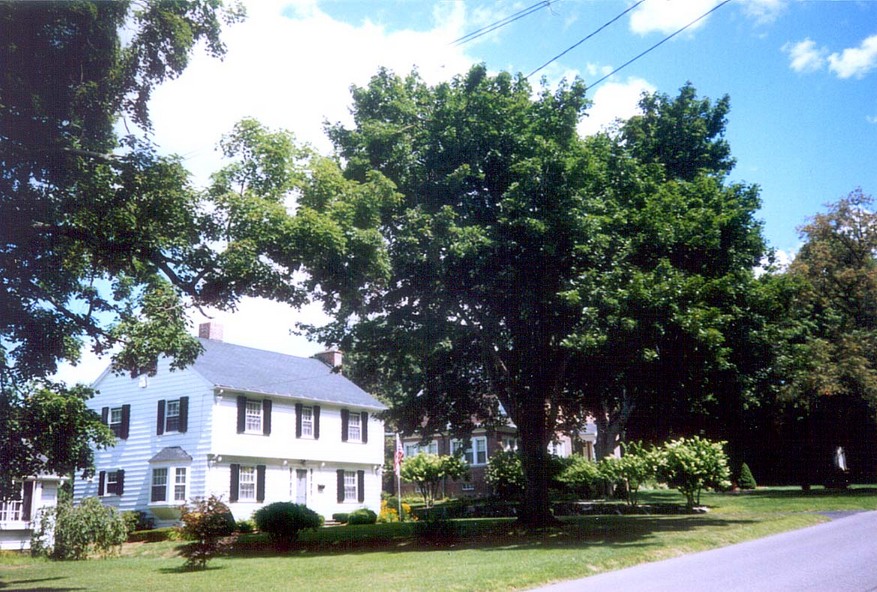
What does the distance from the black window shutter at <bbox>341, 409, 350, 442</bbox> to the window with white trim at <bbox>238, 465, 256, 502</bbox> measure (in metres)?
6.53

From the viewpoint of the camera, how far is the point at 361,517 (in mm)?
36844

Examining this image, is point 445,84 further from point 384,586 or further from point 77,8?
point 384,586

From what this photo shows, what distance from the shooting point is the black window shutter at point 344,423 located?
41469 mm

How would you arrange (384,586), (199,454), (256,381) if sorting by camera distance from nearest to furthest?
1. (384,586)
2. (199,454)
3. (256,381)

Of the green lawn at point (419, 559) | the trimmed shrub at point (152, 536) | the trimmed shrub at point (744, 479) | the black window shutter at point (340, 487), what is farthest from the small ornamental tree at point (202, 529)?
the trimmed shrub at point (744, 479)

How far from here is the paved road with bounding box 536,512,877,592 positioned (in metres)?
11.6

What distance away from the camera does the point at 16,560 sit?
23.2 meters

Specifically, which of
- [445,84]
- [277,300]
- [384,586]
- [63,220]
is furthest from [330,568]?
[445,84]

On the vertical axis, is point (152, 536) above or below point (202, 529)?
below

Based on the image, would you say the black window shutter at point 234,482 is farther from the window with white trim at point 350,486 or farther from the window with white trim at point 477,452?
the window with white trim at point 477,452

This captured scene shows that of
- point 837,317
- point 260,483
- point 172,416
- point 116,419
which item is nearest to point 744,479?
point 837,317

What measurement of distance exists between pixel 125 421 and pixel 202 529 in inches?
882

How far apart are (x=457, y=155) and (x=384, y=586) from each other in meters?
13.5

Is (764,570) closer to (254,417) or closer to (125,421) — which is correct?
(254,417)
